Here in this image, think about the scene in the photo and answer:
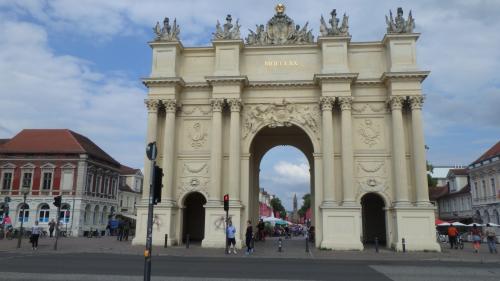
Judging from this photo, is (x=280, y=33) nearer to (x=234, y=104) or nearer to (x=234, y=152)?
(x=234, y=104)

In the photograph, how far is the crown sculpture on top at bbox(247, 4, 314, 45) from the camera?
31188 mm

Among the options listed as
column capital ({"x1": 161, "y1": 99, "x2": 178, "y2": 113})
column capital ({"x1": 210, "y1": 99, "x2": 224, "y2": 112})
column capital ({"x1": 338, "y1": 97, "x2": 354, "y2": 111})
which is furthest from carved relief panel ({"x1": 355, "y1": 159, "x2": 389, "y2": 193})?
column capital ({"x1": 161, "y1": 99, "x2": 178, "y2": 113})

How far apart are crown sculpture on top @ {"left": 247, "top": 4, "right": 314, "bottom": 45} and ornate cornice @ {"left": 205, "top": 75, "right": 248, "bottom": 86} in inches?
138

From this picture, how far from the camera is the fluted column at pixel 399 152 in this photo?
2739 centimetres

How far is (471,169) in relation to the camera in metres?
55.3

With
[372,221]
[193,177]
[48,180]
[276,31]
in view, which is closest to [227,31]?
[276,31]

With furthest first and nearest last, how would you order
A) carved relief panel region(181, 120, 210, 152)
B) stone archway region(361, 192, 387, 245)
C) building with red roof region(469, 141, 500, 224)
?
building with red roof region(469, 141, 500, 224), stone archway region(361, 192, 387, 245), carved relief panel region(181, 120, 210, 152)

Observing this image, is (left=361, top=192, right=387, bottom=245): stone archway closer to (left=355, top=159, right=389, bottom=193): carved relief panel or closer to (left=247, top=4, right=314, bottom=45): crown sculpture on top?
(left=355, top=159, right=389, bottom=193): carved relief panel

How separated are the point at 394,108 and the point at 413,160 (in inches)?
140

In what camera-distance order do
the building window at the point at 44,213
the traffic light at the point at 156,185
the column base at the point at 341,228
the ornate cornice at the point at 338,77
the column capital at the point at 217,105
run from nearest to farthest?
the traffic light at the point at 156,185 → the column base at the point at 341,228 → the ornate cornice at the point at 338,77 → the column capital at the point at 217,105 → the building window at the point at 44,213

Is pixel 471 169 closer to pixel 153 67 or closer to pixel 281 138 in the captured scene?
pixel 281 138

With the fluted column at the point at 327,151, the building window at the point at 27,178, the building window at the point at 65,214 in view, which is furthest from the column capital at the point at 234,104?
the building window at the point at 27,178

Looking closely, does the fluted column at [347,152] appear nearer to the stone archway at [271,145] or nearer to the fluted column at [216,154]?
the stone archway at [271,145]

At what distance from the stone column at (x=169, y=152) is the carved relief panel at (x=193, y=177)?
717mm
